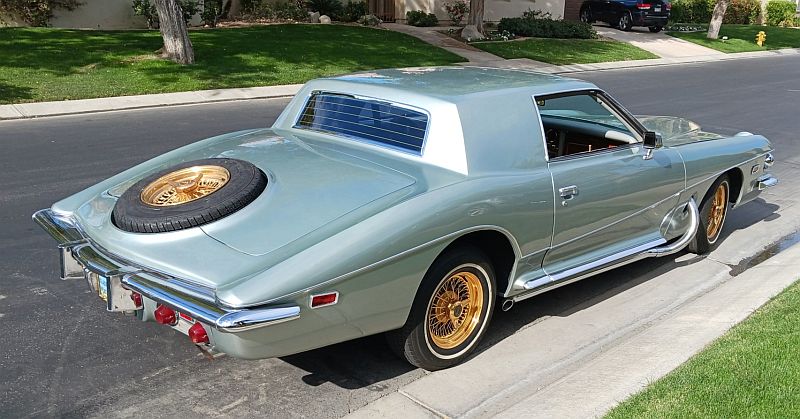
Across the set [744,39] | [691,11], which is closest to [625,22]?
[744,39]

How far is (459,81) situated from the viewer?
492 centimetres

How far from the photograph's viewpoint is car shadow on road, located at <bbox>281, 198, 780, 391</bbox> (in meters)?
4.18

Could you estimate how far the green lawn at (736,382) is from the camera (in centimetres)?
338

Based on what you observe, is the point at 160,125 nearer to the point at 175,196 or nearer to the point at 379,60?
the point at 175,196

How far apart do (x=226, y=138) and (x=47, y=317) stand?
1.60m

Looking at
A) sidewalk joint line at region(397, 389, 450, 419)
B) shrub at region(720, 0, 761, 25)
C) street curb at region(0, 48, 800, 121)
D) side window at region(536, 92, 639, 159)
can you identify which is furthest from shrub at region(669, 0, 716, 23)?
sidewalk joint line at region(397, 389, 450, 419)

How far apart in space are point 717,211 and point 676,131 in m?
0.80

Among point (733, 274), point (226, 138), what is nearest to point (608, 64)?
point (733, 274)

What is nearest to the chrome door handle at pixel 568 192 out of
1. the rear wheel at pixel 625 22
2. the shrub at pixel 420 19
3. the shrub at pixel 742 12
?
the shrub at pixel 420 19

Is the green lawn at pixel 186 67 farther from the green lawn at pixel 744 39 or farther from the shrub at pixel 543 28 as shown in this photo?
the green lawn at pixel 744 39

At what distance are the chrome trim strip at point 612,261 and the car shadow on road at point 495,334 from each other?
1.21ft

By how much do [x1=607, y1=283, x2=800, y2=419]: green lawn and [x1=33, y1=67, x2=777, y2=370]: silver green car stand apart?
38.9 inches

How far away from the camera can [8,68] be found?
1528cm

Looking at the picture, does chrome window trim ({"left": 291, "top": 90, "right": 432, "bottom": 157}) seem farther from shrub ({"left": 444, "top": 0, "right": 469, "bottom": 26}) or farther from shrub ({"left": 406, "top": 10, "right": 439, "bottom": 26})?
shrub ({"left": 444, "top": 0, "right": 469, "bottom": 26})
